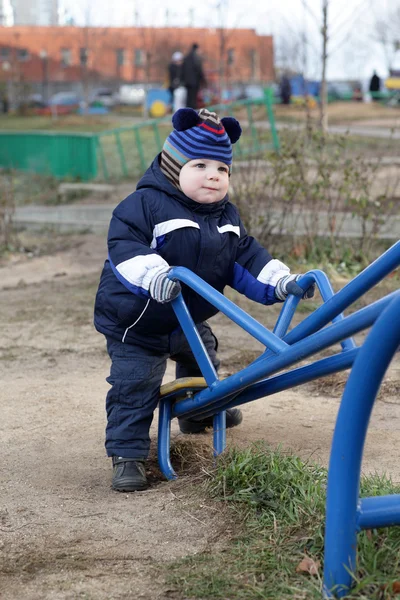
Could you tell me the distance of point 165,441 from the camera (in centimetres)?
306

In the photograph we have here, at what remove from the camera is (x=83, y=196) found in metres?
11.1

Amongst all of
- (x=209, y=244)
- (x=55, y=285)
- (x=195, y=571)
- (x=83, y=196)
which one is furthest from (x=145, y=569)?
(x=83, y=196)

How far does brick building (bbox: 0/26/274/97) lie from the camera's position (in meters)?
38.4

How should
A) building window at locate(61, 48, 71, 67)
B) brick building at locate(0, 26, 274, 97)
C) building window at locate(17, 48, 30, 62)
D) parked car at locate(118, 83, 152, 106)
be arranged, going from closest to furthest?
brick building at locate(0, 26, 274, 97)
parked car at locate(118, 83, 152, 106)
building window at locate(17, 48, 30, 62)
building window at locate(61, 48, 71, 67)

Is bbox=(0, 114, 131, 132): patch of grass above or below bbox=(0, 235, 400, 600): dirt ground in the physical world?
above

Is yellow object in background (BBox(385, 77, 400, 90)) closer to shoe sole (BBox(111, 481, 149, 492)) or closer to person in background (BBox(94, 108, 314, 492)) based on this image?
person in background (BBox(94, 108, 314, 492))

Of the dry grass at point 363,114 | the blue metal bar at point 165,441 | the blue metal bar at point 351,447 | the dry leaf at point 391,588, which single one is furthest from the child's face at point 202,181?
the dry grass at point 363,114

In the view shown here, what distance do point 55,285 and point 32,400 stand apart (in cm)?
254

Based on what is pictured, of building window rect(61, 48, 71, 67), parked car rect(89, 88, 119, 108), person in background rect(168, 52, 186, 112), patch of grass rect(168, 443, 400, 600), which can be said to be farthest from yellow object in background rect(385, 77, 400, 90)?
patch of grass rect(168, 443, 400, 600)

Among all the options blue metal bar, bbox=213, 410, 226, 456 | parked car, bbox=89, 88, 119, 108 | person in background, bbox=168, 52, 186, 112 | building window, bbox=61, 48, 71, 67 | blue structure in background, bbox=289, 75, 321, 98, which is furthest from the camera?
building window, bbox=61, 48, 71, 67

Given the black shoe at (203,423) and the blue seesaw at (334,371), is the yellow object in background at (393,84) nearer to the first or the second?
the black shoe at (203,423)

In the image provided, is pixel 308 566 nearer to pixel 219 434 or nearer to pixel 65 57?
pixel 219 434

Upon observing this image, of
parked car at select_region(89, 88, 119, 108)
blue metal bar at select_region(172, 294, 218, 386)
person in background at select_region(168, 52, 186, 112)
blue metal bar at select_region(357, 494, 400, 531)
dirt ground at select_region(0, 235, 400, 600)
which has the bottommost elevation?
dirt ground at select_region(0, 235, 400, 600)

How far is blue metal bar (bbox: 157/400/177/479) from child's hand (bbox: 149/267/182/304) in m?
0.54
